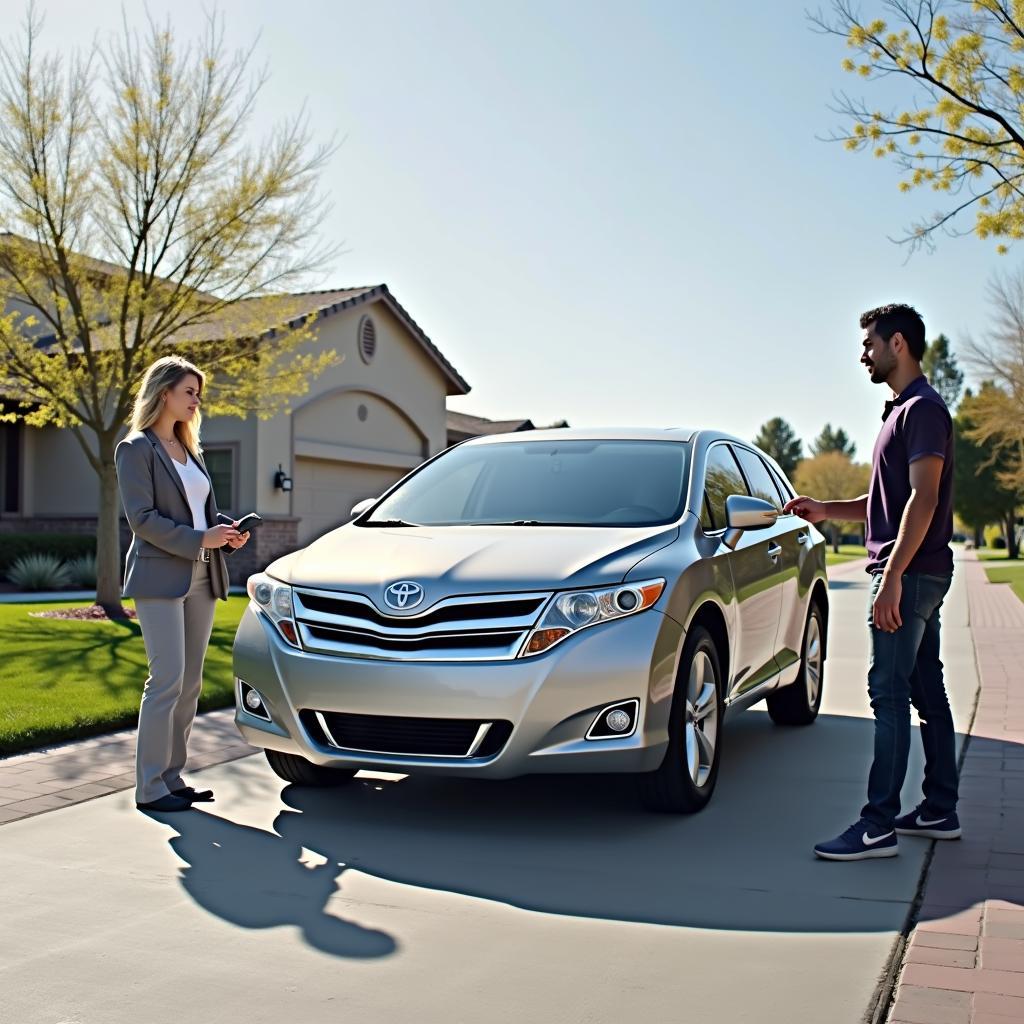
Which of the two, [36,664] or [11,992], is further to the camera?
[36,664]

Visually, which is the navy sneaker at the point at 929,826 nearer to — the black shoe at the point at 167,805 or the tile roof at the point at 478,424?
the black shoe at the point at 167,805

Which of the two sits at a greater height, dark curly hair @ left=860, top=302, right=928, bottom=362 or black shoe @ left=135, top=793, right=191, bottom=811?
dark curly hair @ left=860, top=302, right=928, bottom=362

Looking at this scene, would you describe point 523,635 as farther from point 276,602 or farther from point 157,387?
point 157,387

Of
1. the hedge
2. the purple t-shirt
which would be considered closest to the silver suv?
the purple t-shirt

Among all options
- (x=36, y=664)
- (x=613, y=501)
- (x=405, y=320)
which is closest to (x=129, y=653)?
(x=36, y=664)

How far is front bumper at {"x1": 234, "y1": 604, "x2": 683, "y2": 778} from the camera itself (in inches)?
193

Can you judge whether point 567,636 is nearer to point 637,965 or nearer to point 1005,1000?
point 637,965

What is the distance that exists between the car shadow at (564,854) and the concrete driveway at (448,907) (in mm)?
14

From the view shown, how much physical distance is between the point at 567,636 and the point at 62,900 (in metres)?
2.09

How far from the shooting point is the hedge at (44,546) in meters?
21.4

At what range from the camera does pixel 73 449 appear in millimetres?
24438

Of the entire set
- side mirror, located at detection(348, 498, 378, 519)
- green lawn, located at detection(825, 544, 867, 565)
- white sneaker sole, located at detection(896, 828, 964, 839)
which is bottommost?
green lawn, located at detection(825, 544, 867, 565)

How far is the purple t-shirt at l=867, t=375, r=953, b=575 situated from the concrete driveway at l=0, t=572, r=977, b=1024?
1.21 metres

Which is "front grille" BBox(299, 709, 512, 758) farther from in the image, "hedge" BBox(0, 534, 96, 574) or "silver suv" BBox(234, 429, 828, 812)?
"hedge" BBox(0, 534, 96, 574)
